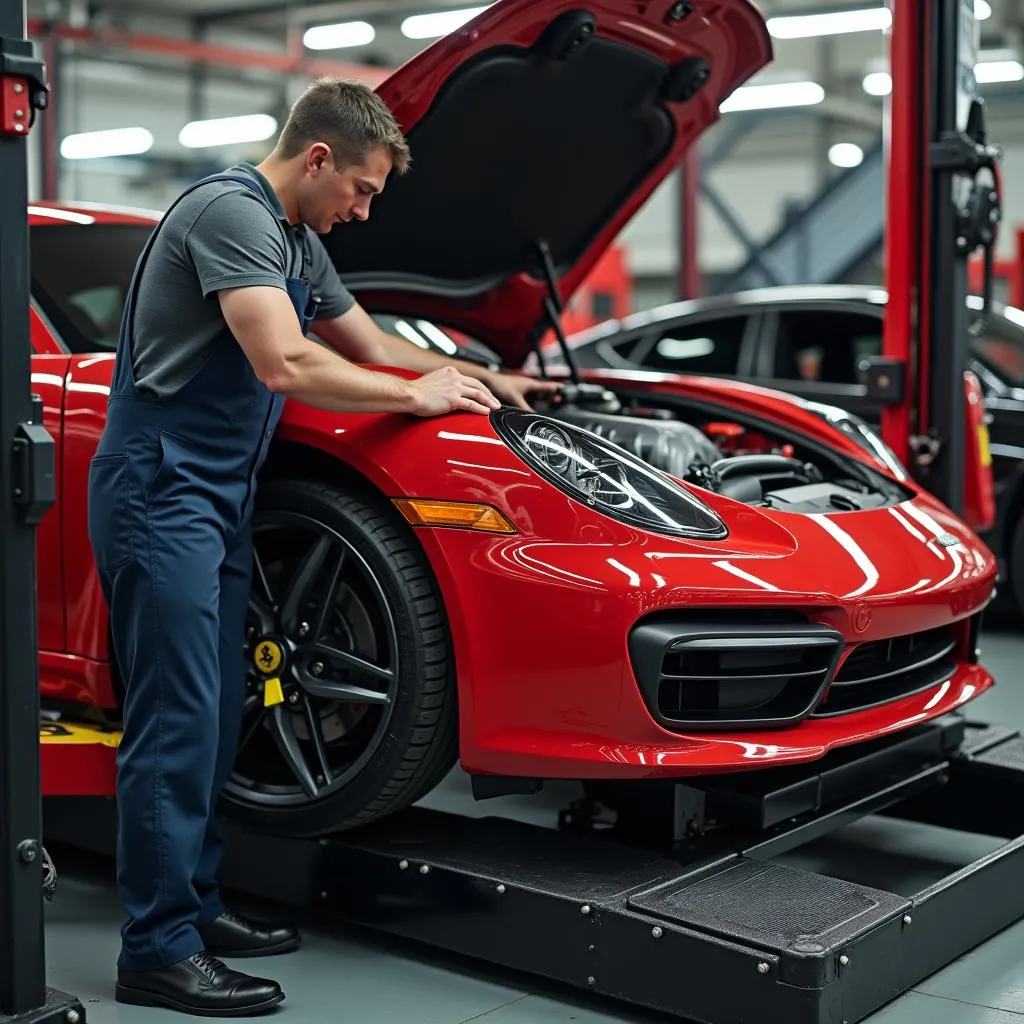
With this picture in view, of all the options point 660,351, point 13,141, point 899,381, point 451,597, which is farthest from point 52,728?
point 660,351

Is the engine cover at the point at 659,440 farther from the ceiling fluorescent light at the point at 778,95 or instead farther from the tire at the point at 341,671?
the ceiling fluorescent light at the point at 778,95

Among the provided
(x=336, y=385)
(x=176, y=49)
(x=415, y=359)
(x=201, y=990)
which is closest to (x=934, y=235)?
(x=415, y=359)

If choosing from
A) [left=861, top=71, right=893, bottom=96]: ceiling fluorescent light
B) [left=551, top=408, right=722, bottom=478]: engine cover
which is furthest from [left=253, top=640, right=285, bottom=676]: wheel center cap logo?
[left=861, top=71, right=893, bottom=96]: ceiling fluorescent light

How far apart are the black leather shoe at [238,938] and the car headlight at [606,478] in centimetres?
100

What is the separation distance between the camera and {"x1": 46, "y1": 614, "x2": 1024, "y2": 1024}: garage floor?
2418mm

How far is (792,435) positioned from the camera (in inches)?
137

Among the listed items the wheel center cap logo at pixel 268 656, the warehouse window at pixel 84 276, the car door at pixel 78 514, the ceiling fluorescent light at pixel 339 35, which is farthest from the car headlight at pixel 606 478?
the ceiling fluorescent light at pixel 339 35

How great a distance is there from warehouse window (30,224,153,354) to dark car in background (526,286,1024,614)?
251cm

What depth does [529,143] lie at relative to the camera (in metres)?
3.37

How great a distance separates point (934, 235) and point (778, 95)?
1391cm

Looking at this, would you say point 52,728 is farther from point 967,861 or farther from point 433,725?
point 967,861

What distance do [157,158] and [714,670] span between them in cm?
2000

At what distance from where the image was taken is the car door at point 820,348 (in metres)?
6.09

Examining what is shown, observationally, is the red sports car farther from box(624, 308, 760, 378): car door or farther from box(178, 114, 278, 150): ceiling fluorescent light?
box(178, 114, 278, 150): ceiling fluorescent light
